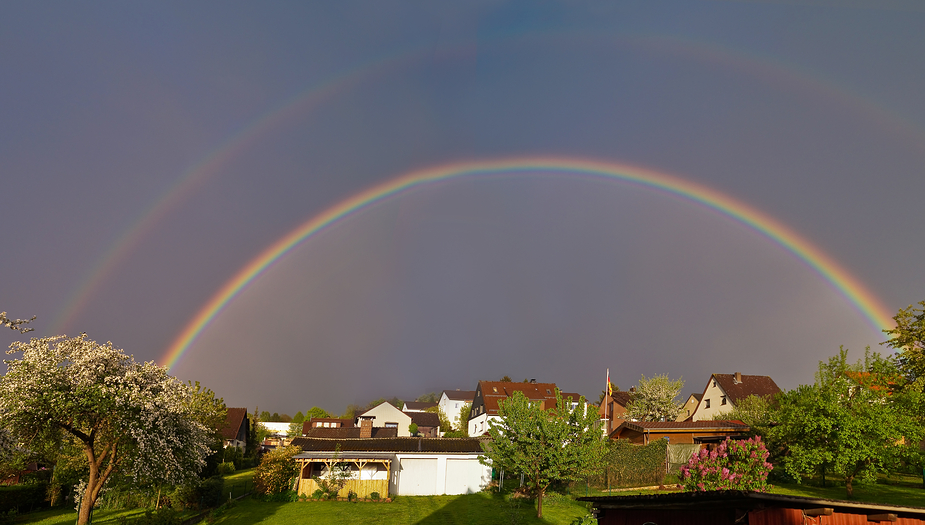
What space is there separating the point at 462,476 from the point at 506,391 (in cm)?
4649

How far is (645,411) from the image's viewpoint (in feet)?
228

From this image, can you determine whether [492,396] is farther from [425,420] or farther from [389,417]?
[389,417]

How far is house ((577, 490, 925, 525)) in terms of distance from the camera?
1138 cm

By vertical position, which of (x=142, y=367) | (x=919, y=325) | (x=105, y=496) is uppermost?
(x=919, y=325)

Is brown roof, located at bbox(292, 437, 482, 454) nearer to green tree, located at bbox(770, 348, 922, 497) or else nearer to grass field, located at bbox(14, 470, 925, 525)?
grass field, located at bbox(14, 470, 925, 525)

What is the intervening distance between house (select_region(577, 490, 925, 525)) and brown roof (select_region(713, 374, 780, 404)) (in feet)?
177

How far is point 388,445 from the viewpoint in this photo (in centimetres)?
4319

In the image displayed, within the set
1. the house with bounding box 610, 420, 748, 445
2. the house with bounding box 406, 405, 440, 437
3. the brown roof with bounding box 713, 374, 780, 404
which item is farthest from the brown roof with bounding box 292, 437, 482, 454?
the house with bounding box 406, 405, 440, 437

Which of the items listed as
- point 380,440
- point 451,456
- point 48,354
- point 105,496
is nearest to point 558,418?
point 451,456

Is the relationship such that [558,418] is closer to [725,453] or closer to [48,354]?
[725,453]

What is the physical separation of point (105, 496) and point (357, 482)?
1702 centimetres

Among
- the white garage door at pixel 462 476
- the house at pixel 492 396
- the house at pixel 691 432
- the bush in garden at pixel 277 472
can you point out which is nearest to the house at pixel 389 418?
the house at pixel 492 396

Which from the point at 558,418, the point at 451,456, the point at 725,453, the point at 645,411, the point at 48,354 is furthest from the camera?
the point at 645,411

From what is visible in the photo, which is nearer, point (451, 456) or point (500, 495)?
point (500, 495)
